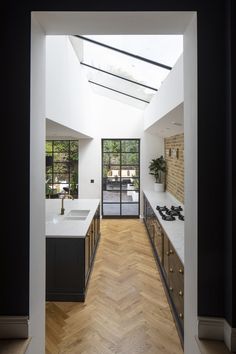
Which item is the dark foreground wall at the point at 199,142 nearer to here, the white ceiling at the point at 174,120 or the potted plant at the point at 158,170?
the white ceiling at the point at 174,120

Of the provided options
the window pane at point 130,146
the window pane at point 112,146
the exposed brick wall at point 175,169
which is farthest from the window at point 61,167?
the exposed brick wall at point 175,169

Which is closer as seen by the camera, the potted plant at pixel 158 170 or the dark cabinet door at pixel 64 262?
the dark cabinet door at pixel 64 262

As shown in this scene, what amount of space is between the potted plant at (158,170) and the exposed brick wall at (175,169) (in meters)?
0.20

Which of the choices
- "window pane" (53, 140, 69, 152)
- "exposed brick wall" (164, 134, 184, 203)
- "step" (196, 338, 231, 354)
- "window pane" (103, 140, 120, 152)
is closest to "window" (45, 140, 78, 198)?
"window pane" (53, 140, 69, 152)

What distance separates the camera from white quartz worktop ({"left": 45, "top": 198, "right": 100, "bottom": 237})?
336cm

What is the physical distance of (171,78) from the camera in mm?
3051

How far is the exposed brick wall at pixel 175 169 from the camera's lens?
210 inches

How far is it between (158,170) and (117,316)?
4.88 metres

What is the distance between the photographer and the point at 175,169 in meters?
6.00

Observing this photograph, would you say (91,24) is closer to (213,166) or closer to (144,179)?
(213,166)

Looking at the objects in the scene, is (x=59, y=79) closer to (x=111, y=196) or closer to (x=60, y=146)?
(x=60, y=146)

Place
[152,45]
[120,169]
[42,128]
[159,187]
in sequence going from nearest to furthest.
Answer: [42,128]
[152,45]
[159,187]
[120,169]

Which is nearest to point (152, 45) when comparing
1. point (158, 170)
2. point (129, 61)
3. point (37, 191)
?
point (129, 61)

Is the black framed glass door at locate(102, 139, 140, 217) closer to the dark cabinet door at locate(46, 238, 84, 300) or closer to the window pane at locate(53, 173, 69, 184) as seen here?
the window pane at locate(53, 173, 69, 184)
